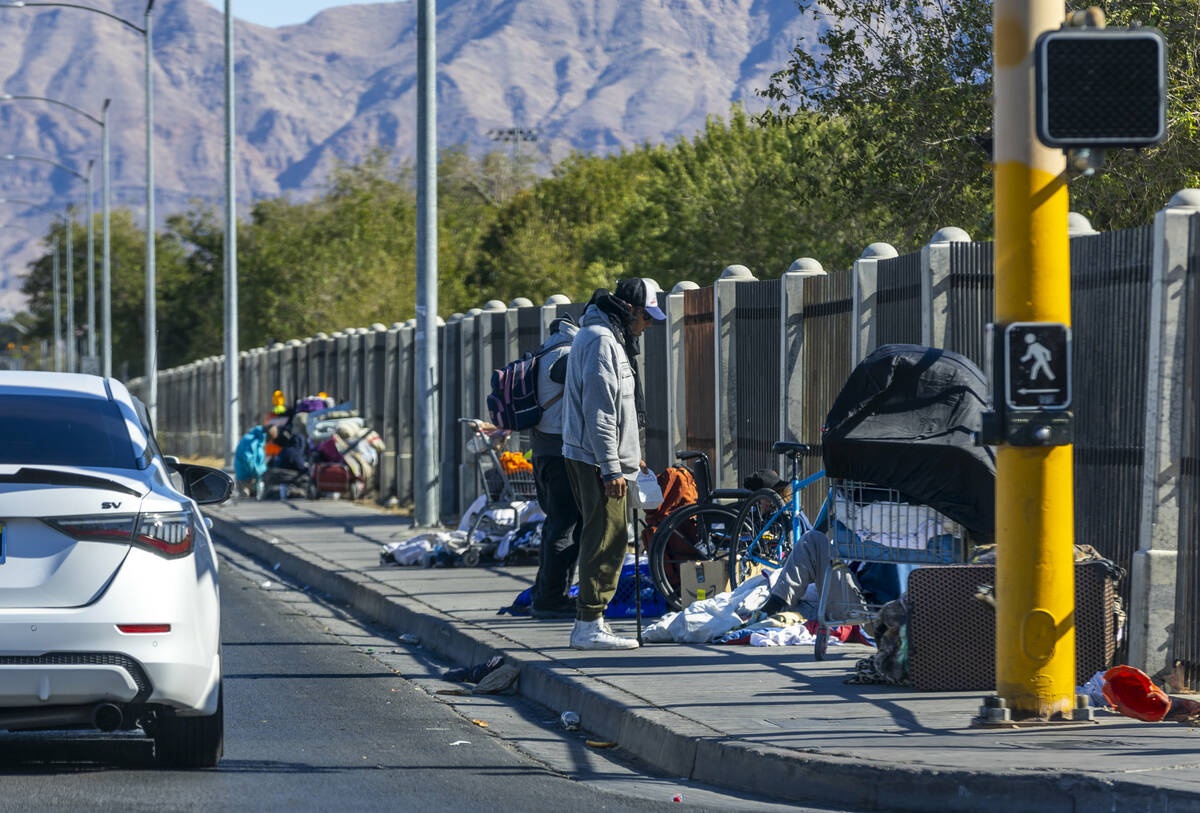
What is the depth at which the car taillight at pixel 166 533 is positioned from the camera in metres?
7.28

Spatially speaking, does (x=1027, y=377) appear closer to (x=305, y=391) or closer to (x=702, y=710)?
(x=702, y=710)

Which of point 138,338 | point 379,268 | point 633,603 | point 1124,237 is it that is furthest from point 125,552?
point 138,338

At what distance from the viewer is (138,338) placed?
101812 mm

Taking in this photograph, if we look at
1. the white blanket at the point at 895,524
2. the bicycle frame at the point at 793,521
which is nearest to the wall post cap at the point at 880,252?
the bicycle frame at the point at 793,521

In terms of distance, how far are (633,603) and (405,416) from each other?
14607mm

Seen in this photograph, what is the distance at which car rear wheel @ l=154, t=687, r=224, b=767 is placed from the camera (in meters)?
7.73

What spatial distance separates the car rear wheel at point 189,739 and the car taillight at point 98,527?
852 mm

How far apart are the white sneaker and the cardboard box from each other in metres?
1.28

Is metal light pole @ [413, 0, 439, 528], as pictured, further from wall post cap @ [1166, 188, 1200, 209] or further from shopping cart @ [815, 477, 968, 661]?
wall post cap @ [1166, 188, 1200, 209]

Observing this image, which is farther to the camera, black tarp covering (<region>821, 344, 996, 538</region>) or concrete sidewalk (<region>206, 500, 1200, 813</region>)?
black tarp covering (<region>821, 344, 996, 538</region>)

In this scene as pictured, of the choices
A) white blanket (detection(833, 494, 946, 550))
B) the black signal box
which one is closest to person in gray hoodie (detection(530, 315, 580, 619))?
white blanket (detection(833, 494, 946, 550))

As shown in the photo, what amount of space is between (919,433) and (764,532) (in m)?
3.05

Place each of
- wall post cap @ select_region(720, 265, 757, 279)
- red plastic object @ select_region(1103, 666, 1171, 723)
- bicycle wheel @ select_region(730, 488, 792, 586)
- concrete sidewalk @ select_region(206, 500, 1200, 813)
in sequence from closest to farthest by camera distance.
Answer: concrete sidewalk @ select_region(206, 500, 1200, 813)
red plastic object @ select_region(1103, 666, 1171, 723)
bicycle wheel @ select_region(730, 488, 792, 586)
wall post cap @ select_region(720, 265, 757, 279)

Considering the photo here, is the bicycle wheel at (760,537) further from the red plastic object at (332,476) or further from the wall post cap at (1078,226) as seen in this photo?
the red plastic object at (332,476)
